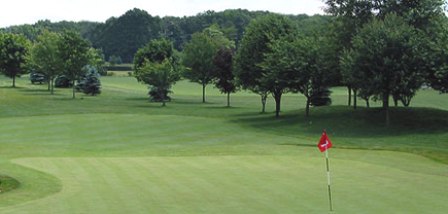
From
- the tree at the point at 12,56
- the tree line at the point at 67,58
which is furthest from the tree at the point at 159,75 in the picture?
the tree at the point at 12,56

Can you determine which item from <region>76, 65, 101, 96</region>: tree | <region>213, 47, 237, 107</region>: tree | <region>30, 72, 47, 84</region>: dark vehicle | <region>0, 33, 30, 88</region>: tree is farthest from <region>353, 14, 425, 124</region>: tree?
<region>30, 72, 47, 84</region>: dark vehicle

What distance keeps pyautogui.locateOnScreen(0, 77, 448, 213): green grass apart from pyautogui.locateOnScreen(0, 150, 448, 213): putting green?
0.04m

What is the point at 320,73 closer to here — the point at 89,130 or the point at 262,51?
the point at 262,51

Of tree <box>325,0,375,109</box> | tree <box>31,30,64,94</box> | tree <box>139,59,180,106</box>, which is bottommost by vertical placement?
tree <box>139,59,180,106</box>

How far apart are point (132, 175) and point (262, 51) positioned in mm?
42853

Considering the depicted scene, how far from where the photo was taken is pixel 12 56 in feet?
329

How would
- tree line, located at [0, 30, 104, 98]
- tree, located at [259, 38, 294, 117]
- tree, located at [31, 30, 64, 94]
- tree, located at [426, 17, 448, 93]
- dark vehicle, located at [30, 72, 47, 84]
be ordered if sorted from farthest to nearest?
dark vehicle, located at [30, 72, 47, 84] → tree, located at [31, 30, 64, 94] → tree line, located at [0, 30, 104, 98] → tree, located at [259, 38, 294, 117] → tree, located at [426, 17, 448, 93]

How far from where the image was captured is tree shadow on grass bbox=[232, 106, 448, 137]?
4941cm

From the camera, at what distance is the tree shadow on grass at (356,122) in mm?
49406

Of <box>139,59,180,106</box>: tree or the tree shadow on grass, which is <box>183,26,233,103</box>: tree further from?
the tree shadow on grass

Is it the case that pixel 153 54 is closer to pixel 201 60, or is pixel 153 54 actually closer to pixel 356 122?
pixel 201 60

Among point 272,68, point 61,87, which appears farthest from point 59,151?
point 61,87

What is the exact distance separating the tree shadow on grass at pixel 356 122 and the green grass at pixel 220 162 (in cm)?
9

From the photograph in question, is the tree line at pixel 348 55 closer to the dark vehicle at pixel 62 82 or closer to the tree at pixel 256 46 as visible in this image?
the tree at pixel 256 46
